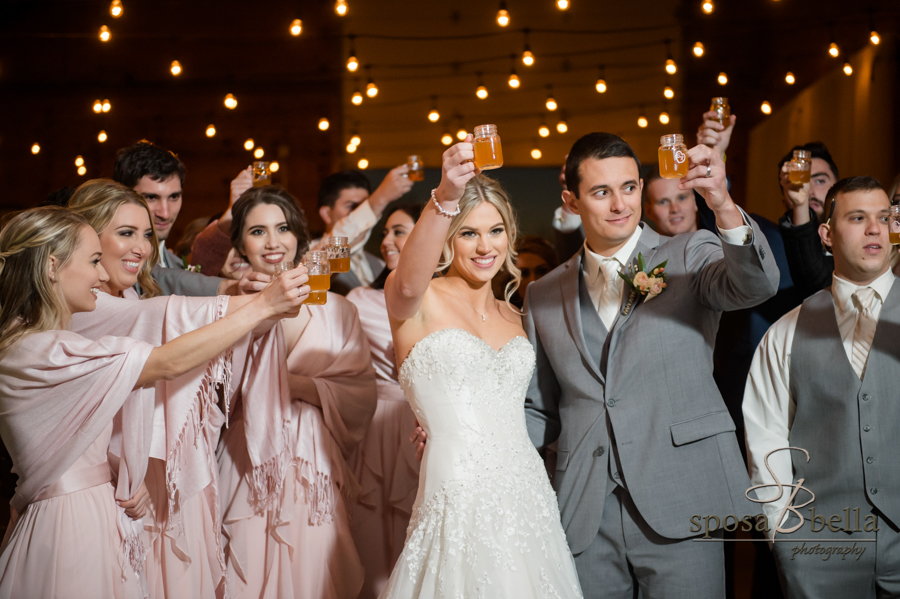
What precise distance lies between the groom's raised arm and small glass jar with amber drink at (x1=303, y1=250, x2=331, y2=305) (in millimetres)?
728

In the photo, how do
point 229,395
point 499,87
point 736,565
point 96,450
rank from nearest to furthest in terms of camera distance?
point 96,450, point 229,395, point 736,565, point 499,87

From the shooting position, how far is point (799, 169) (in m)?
3.08

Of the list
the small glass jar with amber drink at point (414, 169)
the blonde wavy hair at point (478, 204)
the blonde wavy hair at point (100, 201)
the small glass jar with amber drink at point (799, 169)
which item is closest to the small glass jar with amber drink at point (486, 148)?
the blonde wavy hair at point (478, 204)

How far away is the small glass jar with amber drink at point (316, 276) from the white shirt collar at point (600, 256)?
83cm

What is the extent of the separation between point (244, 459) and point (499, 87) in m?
5.88

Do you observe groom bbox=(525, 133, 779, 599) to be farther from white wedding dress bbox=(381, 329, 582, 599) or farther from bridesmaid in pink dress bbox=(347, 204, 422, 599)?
bridesmaid in pink dress bbox=(347, 204, 422, 599)

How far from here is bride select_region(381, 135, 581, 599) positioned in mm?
2160

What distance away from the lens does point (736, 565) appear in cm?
468

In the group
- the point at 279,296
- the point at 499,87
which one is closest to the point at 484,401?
the point at 279,296

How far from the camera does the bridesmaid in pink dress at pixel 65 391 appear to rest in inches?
85.4

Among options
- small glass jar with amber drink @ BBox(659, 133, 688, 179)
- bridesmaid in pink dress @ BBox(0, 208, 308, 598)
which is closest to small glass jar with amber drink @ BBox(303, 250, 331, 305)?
bridesmaid in pink dress @ BBox(0, 208, 308, 598)

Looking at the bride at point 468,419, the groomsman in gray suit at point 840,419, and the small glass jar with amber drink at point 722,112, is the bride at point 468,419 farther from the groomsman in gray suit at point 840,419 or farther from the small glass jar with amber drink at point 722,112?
the small glass jar with amber drink at point 722,112

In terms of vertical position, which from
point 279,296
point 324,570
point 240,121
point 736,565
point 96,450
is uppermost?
point 240,121

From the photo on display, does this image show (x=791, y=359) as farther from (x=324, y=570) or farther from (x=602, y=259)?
(x=324, y=570)
